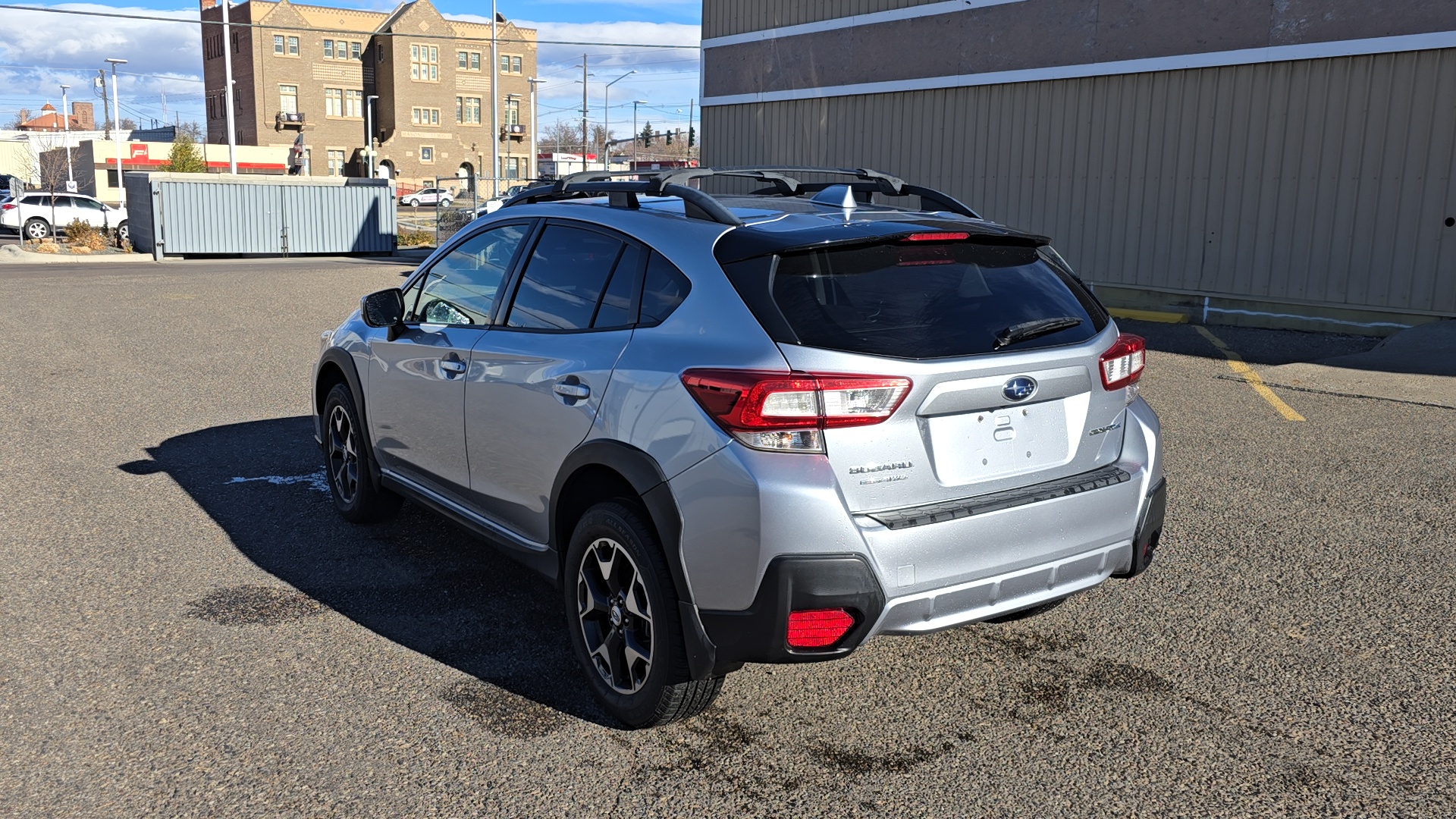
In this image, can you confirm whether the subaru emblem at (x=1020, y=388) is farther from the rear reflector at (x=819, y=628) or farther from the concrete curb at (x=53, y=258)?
the concrete curb at (x=53, y=258)

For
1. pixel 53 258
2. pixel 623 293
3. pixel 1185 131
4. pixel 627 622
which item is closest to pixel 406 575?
pixel 627 622

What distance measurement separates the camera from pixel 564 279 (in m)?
4.30

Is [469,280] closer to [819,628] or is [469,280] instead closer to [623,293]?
[623,293]

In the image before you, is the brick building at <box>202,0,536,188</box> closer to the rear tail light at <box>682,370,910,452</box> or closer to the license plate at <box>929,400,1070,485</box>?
the license plate at <box>929,400,1070,485</box>

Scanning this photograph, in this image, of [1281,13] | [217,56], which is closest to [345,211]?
[1281,13]

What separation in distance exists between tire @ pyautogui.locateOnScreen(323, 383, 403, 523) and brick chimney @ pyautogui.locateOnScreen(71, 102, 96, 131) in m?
178

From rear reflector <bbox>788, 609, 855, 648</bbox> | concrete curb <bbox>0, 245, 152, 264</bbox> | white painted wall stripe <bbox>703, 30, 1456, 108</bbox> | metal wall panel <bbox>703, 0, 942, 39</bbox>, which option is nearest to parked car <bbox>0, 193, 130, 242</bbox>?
concrete curb <bbox>0, 245, 152, 264</bbox>

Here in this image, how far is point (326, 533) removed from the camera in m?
5.88

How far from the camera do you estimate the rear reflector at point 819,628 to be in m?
3.33

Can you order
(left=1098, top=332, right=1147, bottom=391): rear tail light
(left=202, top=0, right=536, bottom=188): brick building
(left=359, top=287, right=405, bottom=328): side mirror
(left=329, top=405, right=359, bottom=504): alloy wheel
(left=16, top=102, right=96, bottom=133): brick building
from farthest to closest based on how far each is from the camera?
(left=16, top=102, right=96, bottom=133): brick building < (left=202, top=0, right=536, bottom=188): brick building < (left=329, top=405, right=359, bottom=504): alloy wheel < (left=359, top=287, right=405, bottom=328): side mirror < (left=1098, top=332, right=1147, bottom=391): rear tail light

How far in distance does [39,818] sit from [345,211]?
109 feet

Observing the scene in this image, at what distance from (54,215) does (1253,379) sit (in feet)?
121

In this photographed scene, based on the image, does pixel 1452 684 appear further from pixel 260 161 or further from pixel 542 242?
pixel 260 161

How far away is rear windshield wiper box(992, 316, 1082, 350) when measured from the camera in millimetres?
3613
